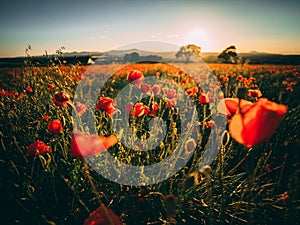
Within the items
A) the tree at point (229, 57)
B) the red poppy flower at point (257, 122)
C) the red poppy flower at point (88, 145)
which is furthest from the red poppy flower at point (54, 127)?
the tree at point (229, 57)

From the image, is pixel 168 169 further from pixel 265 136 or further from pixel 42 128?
pixel 42 128

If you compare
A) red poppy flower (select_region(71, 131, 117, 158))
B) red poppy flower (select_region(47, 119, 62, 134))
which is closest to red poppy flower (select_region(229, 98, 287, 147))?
red poppy flower (select_region(71, 131, 117, 158))

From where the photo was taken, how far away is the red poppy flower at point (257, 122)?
0.75 m

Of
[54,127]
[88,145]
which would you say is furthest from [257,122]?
[54,127]

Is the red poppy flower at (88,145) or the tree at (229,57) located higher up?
the tree at (229,57)

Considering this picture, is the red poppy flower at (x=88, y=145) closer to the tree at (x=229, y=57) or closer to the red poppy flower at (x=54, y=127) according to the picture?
the red poppy flower at (x=54, y=127)

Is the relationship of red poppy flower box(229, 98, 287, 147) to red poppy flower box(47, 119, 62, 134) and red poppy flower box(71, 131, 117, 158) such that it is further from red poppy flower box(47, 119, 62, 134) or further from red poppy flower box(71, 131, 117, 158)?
red poppy flower box(47, 119, 62, 134)

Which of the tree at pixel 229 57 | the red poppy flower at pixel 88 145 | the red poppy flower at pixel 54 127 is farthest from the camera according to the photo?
the tree at pixel 229 57

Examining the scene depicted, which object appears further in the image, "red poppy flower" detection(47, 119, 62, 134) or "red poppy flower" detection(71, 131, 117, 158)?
"red poppy flower" detection(47, 119, 62, 134)

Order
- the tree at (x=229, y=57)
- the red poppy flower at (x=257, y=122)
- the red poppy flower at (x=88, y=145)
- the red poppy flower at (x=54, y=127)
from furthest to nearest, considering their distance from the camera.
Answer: the tree at (x=229, y=57), the red poppy flower at (x=54, y=127), the red poppy flower at (x=88, y=145), the red poppy flower at (x=257, y=122)

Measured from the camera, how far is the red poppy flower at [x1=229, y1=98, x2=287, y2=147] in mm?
745

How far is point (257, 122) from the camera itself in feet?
2.53

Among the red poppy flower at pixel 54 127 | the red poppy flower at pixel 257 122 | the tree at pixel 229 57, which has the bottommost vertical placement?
the red poppy flower at pixel 54 127

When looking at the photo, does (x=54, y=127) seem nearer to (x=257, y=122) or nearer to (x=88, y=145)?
(x=88, y=145)
